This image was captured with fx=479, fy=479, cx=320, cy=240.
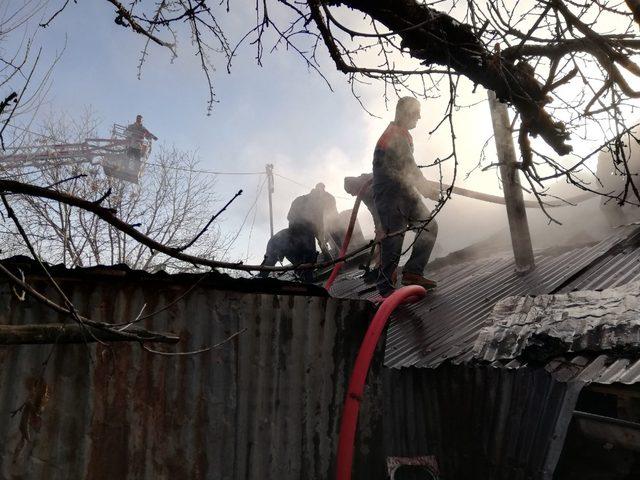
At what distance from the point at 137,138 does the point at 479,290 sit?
67.0 feet

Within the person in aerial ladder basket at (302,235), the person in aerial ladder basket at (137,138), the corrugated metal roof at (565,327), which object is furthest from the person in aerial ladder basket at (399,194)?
the person in aerial ladder basket at (137,138)

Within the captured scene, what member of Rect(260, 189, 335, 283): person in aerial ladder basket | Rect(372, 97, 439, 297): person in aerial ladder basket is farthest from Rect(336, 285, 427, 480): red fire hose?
Rect(260, 189, 335, 283): person in aerial ladder basket

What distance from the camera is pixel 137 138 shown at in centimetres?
2284

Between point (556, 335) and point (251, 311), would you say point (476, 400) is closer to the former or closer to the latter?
point (556, 335)

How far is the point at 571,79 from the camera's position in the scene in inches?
144

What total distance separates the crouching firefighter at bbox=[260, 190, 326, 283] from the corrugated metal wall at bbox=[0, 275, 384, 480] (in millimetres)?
6314

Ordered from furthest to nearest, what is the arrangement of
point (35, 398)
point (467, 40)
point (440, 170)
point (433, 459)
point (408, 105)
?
1. point (408, 105)
2. point (433, 459)
3. point (467, 40)
4. point (440, 170)
5. point (35, 398)

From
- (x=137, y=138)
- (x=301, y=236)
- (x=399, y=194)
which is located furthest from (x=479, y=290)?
(x=137, y=138)

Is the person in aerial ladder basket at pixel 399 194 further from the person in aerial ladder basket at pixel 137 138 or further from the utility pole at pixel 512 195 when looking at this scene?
the person in aerial ladder basket at pixel 137 138

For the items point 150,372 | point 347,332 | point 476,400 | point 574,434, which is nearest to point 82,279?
point 150,372

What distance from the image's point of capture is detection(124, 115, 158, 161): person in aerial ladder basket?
21681 millimetres

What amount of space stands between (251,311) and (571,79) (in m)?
3.08

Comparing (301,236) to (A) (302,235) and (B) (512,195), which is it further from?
(B) (512,195)

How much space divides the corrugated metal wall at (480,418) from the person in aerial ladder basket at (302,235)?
242 inches
